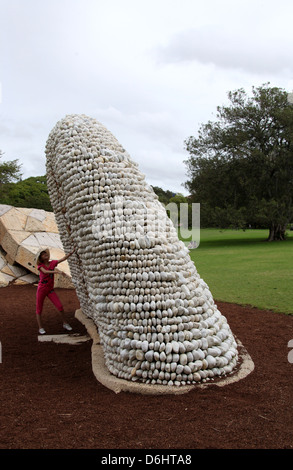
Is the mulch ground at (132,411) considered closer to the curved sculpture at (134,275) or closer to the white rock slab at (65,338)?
the curved sculpture at (134,275)

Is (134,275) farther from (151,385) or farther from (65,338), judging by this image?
(65,338)

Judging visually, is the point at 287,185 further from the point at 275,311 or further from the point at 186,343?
the point at 186,343

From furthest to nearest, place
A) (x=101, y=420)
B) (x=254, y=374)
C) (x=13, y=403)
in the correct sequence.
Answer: (x=254, y=374) < (x=13, y=403) < (x=101, y=420)

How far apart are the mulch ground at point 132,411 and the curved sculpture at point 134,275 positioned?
0.27 metres

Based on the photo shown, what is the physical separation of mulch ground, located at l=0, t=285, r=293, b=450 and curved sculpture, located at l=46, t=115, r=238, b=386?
0.27 metres

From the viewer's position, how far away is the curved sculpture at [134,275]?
345 centimetres

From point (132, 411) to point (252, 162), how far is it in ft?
73.6

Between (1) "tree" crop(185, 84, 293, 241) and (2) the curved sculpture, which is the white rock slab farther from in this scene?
(1) "tree" crop(185, 84, 293, 241)

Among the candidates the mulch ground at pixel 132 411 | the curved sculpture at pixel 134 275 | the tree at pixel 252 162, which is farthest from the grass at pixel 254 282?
the tree at pixel 252 162

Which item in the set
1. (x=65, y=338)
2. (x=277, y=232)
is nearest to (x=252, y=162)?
(x=277, y=232)

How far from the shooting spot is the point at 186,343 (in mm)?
3445

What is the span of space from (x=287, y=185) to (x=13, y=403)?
76.1 ft

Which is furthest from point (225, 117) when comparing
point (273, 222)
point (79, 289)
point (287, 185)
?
point (79, 289)

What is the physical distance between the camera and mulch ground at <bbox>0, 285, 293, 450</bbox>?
2.66m
